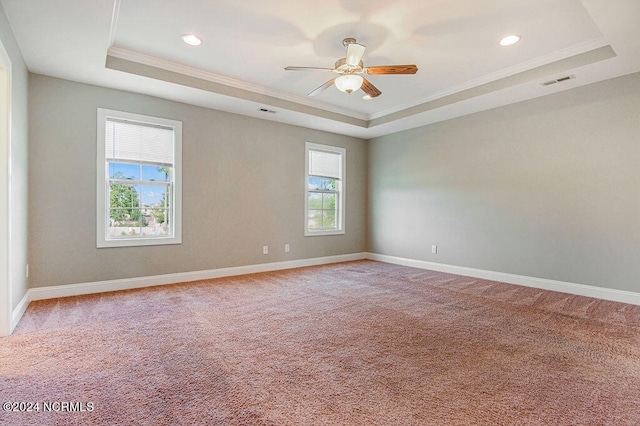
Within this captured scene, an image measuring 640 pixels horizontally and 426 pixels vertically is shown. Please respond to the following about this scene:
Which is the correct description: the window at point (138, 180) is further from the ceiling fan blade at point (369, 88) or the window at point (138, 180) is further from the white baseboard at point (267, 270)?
the ceiling fan blade at point (369, 88)

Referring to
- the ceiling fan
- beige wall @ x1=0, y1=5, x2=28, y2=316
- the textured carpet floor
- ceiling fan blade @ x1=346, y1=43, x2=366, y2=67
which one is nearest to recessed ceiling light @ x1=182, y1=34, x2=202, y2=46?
the ceiling fan

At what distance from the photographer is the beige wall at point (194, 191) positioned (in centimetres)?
381

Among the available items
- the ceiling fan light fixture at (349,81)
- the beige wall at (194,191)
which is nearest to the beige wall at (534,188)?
the beige wall at (194,191)

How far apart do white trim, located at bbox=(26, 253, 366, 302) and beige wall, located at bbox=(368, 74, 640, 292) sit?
86.6 inches

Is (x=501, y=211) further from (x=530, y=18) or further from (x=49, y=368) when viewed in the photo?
(x=49, y=368)

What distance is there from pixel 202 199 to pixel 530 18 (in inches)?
179

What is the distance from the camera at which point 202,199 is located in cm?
493

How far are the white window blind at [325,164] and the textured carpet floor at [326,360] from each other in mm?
3043

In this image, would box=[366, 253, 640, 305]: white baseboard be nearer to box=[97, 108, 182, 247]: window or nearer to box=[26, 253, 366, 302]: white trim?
box=[26, 253, 366, 302]: white trim

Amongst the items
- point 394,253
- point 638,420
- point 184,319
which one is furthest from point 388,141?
point 638,420

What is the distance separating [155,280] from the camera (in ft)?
14.8

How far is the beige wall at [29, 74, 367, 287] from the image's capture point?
150 inches

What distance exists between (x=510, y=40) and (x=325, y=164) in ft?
12.4

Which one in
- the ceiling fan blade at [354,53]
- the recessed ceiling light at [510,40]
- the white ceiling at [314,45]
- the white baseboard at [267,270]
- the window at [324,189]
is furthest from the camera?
the window at [324,189]
